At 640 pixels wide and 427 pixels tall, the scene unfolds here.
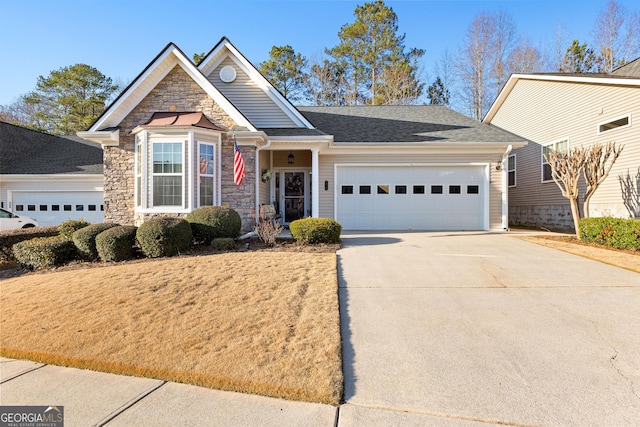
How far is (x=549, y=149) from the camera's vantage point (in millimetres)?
14008

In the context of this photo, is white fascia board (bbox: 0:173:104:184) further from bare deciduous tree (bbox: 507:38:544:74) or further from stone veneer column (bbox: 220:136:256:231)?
bare deciduous tree (bbox: 507:38:544:74)

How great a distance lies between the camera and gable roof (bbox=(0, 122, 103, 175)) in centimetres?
1506

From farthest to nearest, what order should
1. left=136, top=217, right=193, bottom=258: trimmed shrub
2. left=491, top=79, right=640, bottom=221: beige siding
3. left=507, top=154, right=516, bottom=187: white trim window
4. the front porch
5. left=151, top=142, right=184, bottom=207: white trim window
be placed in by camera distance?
left=507, top=154, right=516, bottom=187: white trim window < the front porch < left=491, top=79, right=640, bottom=221: beige siding < left=151, top=142, right=184, bottom=207: white trim window < left=136, top=217, right=193, bottom=258: trimmed shrub

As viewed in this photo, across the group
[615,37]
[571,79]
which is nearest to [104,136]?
[571,79]

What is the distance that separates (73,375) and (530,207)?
1707 cm

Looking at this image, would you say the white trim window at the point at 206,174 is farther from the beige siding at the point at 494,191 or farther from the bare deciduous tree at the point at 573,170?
the bare deciduous tree at the point at 573,170

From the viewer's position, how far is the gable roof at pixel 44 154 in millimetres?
15062

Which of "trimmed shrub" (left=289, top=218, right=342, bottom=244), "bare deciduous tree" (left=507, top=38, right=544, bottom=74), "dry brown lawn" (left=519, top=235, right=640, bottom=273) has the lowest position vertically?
"dry brown lawn" (left=519, top=235, right=640, bottom=273)

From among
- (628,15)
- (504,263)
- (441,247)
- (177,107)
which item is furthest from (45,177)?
(628,15)

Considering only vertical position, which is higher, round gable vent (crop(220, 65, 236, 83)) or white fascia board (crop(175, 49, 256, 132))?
round gable vent (crop(220, 65, 236, 83))

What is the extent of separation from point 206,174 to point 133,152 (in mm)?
2630

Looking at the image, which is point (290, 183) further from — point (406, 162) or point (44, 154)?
point (44, 154)

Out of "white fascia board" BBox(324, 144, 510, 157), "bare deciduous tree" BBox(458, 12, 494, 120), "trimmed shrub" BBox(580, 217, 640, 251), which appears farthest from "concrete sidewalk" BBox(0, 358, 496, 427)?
"bare deciduous tree" BBox(458, 12, 494, 120)

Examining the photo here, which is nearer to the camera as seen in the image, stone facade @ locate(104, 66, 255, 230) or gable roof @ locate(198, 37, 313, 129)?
stone facade @ locate(104, 66, 255, 230)
